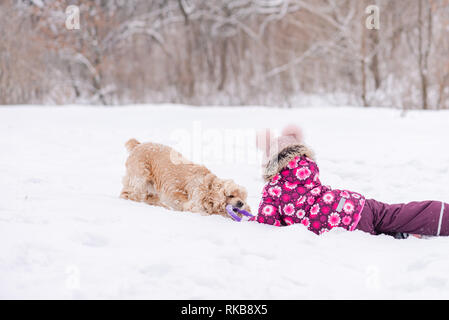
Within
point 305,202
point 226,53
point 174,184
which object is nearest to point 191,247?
point 305,202

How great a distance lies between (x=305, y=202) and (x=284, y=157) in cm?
38

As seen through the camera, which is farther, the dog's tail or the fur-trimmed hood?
the dog's tail

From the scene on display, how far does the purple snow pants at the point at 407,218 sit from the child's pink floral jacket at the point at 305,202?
94mm

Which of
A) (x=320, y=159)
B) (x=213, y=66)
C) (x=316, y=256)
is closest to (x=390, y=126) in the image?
(x=320, y=159)

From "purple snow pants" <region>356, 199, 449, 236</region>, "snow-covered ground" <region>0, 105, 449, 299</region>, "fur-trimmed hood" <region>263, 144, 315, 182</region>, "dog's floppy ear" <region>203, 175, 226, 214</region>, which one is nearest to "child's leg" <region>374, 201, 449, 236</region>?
"purple snow pants" <region>356, 199, 449, 236</region>

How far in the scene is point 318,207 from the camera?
3020mm

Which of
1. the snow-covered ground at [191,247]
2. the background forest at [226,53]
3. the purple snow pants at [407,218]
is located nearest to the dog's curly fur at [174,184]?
the snow-covered ground at [191,247]

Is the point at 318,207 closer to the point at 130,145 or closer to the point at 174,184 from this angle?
the point at 174,184

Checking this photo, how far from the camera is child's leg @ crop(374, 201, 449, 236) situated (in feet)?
9.55

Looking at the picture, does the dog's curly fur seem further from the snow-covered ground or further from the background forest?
the background forest

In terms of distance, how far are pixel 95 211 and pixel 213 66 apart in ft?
39.0

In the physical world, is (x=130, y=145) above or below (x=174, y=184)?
above

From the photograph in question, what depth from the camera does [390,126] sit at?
7.75m
